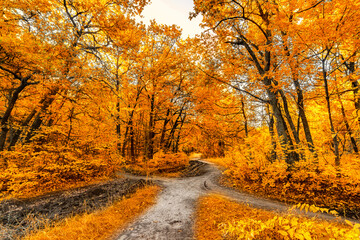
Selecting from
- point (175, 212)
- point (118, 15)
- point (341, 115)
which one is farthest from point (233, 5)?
point (341, 115)

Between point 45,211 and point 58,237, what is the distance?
3277 mm

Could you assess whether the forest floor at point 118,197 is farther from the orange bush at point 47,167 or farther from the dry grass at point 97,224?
the orange bush at point 47,167

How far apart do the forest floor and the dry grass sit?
0.40 meters

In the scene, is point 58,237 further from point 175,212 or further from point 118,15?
point 118,15

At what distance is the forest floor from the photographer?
15.3ft

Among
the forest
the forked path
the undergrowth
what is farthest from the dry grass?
the undergrowth

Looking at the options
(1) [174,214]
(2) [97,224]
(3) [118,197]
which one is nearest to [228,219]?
(1) [174,214]

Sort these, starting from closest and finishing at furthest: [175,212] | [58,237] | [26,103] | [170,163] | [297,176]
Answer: [58,237] → [175,212] → [297,176] → [26,103] → [170,163]

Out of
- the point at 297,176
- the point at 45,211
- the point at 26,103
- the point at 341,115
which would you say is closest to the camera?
the point at 45,211

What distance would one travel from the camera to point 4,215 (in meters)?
6.01

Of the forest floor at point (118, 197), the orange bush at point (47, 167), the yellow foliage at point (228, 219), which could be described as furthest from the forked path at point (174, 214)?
the orange bush at point (47, 167)

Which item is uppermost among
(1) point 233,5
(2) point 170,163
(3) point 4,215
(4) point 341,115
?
(1) point 233,5

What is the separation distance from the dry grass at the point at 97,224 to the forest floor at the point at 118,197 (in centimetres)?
40

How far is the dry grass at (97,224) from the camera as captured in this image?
4305mm
